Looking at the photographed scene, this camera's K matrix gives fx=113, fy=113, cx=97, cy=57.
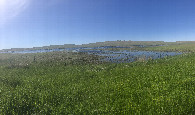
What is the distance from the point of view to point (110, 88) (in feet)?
40.4

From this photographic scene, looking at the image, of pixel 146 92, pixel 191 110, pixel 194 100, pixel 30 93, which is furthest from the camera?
pixel 30 93

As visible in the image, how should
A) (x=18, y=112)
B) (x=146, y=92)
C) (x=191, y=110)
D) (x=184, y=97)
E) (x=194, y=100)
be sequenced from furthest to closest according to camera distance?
(x=146, y=92) → (x=18, y=112) → (x=184, y=97) → (x=194, y=100) → (x=191, y=110)

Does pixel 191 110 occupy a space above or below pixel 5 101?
above

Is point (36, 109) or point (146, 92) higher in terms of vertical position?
point (146, 92)

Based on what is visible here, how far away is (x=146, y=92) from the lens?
1040cm

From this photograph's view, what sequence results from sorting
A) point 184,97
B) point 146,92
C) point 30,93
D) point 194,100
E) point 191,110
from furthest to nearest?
point 30,93 < point 146,92 < point 184,97 < point 194,100 < point 191,110

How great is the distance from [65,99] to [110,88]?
15.7 feet

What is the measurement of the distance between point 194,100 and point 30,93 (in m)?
14.6

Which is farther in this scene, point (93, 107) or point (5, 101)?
point (5, 101)

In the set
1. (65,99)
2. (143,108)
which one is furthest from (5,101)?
(143,108)

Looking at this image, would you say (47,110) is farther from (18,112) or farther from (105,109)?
(105,109)

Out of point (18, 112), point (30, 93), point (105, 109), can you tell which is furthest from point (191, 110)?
point (30, 93)

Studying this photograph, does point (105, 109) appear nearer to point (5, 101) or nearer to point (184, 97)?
point (184, 97)

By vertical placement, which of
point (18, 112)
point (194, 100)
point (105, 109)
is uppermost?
point (194, 100)
